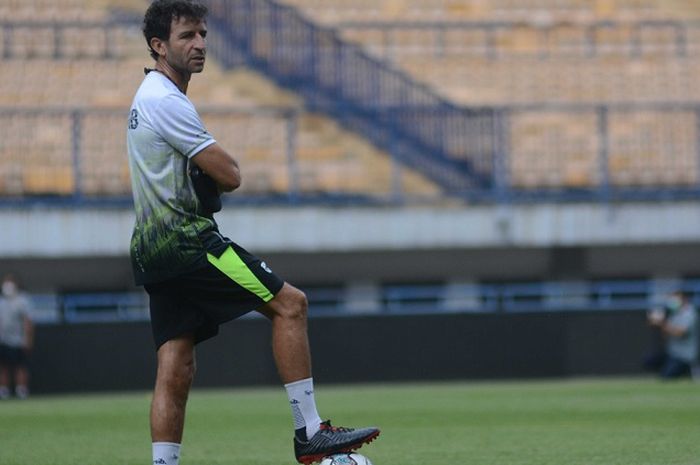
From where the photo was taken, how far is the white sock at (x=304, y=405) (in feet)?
22.4

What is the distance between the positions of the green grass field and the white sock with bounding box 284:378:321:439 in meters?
2.03

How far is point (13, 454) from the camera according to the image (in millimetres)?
10125

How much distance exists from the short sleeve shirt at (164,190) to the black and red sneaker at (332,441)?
2.88 feet

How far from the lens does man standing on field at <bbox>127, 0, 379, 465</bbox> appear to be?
21.8 ft

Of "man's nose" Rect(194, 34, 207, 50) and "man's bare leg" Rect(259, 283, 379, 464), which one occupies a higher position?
"man's nose" Rect(194, 34, 207, 50)

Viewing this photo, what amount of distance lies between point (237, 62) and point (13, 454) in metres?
16.6

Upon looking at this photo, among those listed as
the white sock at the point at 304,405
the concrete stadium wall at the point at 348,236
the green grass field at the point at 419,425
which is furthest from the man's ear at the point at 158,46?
the concrete stadium wall at the point at 348,236

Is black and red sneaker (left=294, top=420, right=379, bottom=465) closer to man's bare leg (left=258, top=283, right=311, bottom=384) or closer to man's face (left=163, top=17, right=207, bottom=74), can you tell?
man's bare leg (left=258, top=283, right=311, bottom=384)

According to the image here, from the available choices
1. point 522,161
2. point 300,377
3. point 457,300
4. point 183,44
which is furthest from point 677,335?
point 183,44

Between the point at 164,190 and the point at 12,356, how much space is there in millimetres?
15422

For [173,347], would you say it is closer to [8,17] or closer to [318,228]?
[318,228]

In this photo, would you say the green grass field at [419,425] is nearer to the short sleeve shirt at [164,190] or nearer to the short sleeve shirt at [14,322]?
the short sleeve shirt at [14,322]

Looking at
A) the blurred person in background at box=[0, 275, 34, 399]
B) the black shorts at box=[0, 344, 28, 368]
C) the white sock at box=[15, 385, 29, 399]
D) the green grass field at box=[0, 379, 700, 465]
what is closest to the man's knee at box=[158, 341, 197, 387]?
the green grass field at box=[0, 379, 700, 465]

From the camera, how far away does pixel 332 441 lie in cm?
684
